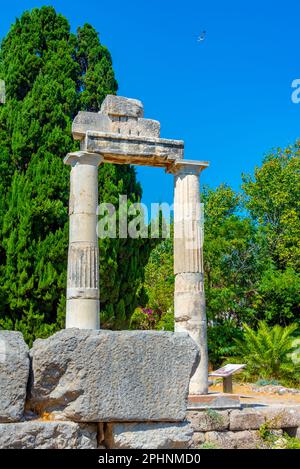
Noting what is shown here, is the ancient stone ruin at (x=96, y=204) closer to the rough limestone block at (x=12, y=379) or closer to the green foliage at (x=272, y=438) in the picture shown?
the green foliage at (x=272, y=438)

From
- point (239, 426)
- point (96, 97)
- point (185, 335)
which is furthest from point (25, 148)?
point (185, 335)

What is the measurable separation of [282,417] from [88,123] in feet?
23.1

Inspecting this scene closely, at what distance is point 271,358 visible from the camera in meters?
17.6

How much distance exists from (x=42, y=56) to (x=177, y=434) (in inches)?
629

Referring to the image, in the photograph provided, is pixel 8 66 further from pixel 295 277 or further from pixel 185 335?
pixel 185 335

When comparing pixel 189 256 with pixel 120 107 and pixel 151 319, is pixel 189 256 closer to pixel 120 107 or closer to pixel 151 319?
pixel 120 107

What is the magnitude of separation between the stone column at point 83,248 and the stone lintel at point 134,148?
25cm

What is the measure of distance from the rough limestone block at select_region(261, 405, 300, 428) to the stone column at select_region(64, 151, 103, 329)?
3.76 m

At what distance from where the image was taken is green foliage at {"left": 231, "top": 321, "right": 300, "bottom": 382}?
17.5 meters

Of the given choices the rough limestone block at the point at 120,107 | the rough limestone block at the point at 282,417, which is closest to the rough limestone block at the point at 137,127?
the rough limestone block at the point at 120,107

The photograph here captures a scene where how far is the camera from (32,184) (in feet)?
52.0

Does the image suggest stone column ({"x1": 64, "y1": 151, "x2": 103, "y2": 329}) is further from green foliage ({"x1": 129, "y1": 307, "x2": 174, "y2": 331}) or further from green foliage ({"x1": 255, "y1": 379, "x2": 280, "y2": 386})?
green foliage ({"x1": 129, "y1": 307, "x2": 174, "y2": 331})

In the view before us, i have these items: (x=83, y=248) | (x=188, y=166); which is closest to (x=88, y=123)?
(x=188, y=166)

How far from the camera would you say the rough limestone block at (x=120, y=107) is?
1239 centimetres
